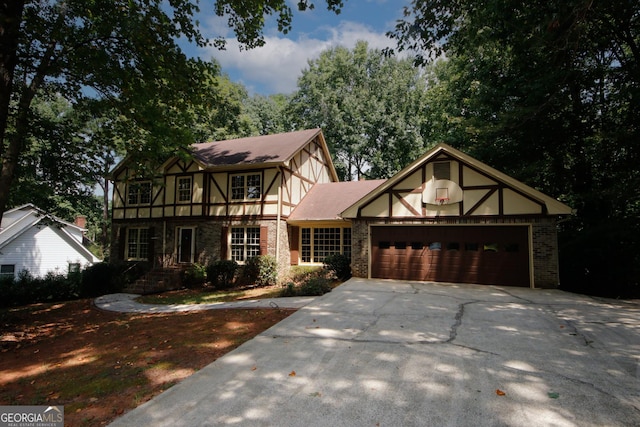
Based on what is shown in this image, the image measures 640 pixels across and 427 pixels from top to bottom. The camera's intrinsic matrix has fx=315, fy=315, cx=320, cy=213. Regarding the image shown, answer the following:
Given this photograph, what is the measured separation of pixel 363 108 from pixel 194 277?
64.5 feet

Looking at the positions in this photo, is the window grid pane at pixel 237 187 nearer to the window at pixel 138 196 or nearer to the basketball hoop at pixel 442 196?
the window at pixel 138 196

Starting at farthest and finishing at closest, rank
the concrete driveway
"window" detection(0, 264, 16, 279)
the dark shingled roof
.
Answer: "window" detection(0, 264, 16, 279), the dark shingled roof, the concrete driveway

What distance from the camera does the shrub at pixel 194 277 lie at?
15.5 meters

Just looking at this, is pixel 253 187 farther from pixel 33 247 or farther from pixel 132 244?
pixel 33 247

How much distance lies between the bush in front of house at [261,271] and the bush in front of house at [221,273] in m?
0.62

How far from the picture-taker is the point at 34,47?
29.1 ft

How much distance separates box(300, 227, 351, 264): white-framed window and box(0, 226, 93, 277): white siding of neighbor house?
55.3 ft

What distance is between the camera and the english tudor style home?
37.4ft

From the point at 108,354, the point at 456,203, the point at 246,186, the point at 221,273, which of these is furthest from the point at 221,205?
the point at 456,203

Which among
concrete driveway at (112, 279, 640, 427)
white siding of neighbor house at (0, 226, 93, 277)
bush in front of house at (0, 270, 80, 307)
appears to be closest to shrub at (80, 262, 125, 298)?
bush in front of house at (0, 270, 80, 307)

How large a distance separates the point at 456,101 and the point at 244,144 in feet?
43.8

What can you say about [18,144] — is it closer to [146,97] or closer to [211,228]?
[146,97]

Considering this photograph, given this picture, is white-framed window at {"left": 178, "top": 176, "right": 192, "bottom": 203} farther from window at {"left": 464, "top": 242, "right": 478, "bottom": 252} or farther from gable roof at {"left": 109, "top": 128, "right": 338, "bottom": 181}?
window at {"left": 464, "top": 242, "right": 478, "bottom": 252}

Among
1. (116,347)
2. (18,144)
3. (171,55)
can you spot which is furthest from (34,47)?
(116,347)
